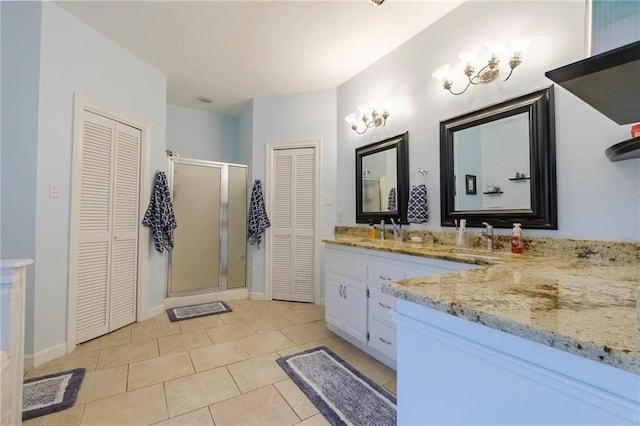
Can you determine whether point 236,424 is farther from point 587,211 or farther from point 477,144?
point 477,144

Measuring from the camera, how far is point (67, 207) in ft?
7.32

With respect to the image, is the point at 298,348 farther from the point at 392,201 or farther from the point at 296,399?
the point at 392,201

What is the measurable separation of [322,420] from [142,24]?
317 cm

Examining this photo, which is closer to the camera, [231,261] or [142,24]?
[142,24]

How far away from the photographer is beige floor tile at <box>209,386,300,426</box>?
1463mm

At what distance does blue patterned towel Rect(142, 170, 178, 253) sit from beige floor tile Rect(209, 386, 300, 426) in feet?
6.50

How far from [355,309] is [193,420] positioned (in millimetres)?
1250

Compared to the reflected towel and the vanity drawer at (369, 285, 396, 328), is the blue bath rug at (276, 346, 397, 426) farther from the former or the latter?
the reflected towel

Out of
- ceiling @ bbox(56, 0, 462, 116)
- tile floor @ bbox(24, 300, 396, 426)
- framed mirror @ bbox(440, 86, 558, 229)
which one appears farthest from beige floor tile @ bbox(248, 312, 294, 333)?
ceiling @ bbox(56, 0, 462, 116)

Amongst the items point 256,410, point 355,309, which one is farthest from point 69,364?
point 355,309

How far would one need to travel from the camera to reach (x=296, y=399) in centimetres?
164

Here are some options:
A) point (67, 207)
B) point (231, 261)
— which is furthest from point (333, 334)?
point (67, 207)

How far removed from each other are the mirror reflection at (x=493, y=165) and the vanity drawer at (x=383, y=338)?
1.01 meters

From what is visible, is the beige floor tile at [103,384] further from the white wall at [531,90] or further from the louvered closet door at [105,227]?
the white wall at [531,90]
